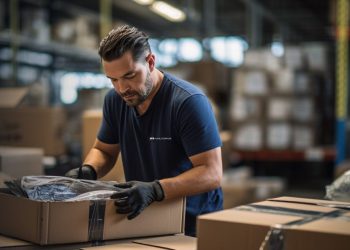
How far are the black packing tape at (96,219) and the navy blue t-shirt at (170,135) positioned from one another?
1.77 ft

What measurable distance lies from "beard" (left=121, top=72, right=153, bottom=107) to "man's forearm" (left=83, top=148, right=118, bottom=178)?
51 cm

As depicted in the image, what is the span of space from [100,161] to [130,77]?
0.69m

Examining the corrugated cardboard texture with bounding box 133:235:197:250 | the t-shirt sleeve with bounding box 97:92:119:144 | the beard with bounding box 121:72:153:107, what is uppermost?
the beard with bounding box 121:72:153:107

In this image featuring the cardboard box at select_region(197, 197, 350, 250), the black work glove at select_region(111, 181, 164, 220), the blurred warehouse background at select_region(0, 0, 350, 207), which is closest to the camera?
the cardboard box at select_region(197, 197, 350, 250)

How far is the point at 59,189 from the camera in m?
2.69

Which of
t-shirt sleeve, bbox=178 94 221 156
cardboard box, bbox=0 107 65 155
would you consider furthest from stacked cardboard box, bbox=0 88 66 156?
t-shirt sleeve, bbox=178 94 221 156

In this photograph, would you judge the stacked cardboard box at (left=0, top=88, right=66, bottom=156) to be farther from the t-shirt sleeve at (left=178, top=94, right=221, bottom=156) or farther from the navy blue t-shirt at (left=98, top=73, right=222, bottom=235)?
the t-shirt sleeve at (left=178, top=94, right=221, bottom=156)

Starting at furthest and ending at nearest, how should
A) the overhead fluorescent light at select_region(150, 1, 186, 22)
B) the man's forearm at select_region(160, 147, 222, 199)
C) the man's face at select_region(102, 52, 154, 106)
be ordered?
the overhead fluorescent light at select_region(150, 1, 186, 22) < the man's face at select_region(102, 52, 154, 106) < the man's forearm at select_region(160, 147, 222, 199)

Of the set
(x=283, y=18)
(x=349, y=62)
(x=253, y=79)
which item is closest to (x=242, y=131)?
(x=253, y=79)

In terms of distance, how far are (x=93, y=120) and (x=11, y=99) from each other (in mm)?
1463

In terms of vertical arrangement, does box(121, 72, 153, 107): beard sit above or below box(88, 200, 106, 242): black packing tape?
above

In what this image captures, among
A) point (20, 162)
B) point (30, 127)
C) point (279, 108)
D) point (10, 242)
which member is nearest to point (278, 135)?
point (279, 108)

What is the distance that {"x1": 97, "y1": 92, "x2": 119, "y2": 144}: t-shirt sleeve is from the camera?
11.1 ft

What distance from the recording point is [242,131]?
29.8 ft
